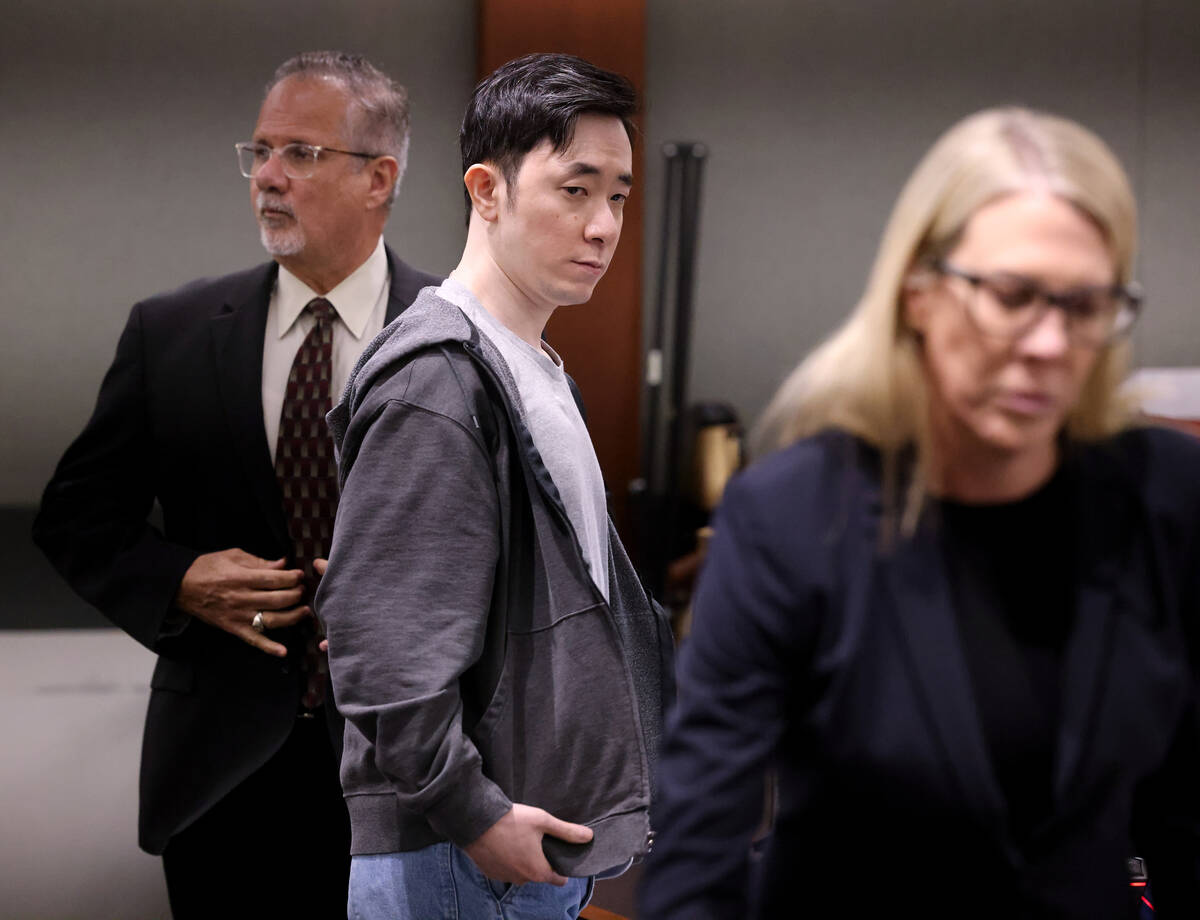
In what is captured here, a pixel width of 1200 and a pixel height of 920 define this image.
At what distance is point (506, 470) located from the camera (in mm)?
1344

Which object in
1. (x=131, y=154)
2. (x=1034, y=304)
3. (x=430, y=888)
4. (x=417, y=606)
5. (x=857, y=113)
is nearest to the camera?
(x=1034, y=304)

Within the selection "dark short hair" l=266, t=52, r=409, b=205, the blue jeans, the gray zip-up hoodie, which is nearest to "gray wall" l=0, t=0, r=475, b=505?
"dark short hair" l=266, t=52, r=409, b=205

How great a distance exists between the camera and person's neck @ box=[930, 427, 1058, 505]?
3.03 feet

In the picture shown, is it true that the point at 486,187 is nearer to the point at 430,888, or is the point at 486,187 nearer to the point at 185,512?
the point at 430,888

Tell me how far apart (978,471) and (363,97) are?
58.4 inches

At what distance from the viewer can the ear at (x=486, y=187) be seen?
1.46 metres

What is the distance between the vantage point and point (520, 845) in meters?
1.31

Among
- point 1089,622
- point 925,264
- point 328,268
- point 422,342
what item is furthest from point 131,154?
point 1089,622

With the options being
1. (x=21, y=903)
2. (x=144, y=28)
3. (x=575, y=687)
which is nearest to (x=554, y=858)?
(x=575, y=687)

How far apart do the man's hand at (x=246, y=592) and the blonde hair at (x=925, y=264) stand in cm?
121

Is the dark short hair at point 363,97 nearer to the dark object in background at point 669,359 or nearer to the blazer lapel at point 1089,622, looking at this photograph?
the blazer lapel at point 1089,622

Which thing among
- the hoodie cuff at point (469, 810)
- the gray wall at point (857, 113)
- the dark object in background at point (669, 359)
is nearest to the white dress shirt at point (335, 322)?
the hoodie cuff at point (469, 810)

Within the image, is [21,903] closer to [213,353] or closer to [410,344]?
[213,353]

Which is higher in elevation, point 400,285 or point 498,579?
point 400,285
